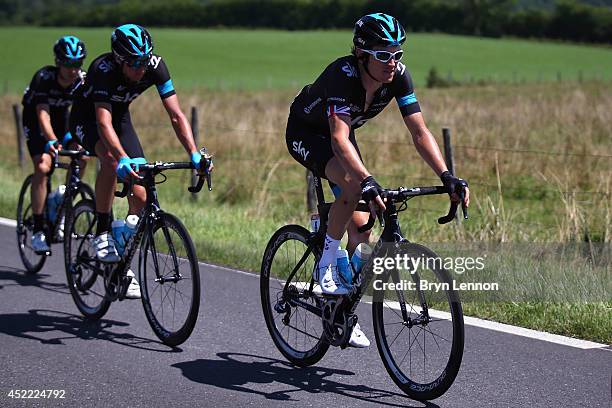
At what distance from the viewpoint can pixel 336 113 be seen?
231 inches

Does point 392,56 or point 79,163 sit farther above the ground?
point 392,56

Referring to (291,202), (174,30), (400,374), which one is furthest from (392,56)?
(174,30)

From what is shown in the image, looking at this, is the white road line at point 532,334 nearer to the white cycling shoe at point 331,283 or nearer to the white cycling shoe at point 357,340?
the white cycling shoe at point 357,340

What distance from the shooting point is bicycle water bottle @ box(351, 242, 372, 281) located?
6043 mm

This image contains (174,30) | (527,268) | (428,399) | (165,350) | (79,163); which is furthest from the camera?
(174,30)

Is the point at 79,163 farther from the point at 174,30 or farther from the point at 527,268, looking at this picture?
the point at 174,30

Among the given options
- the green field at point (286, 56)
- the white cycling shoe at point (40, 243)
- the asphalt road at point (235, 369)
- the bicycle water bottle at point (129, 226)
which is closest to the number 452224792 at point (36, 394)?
the asphalt road at point (235, 369)

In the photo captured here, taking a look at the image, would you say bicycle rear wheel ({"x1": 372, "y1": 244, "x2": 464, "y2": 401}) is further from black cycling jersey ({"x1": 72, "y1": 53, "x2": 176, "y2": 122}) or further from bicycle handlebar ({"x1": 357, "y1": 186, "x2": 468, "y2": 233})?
black cycling jersey ({"x1": 72, "y1": 53, "x2": 176, "y2": 122})

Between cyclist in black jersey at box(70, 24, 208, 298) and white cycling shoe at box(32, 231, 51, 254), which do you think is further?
white cycling shoe at box(32, 231, 51, 254)

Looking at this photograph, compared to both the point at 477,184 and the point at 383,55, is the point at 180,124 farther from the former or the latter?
the point at 477,184

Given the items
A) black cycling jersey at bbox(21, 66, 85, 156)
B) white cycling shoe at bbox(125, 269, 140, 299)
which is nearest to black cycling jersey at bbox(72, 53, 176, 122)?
white cycling shoe at bbox(125, 269, 140, 299)

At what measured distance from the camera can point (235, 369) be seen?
21.5 ft

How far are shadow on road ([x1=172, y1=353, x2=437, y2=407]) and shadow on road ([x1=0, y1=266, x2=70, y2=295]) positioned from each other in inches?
110

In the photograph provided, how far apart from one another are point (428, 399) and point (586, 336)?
176cm
